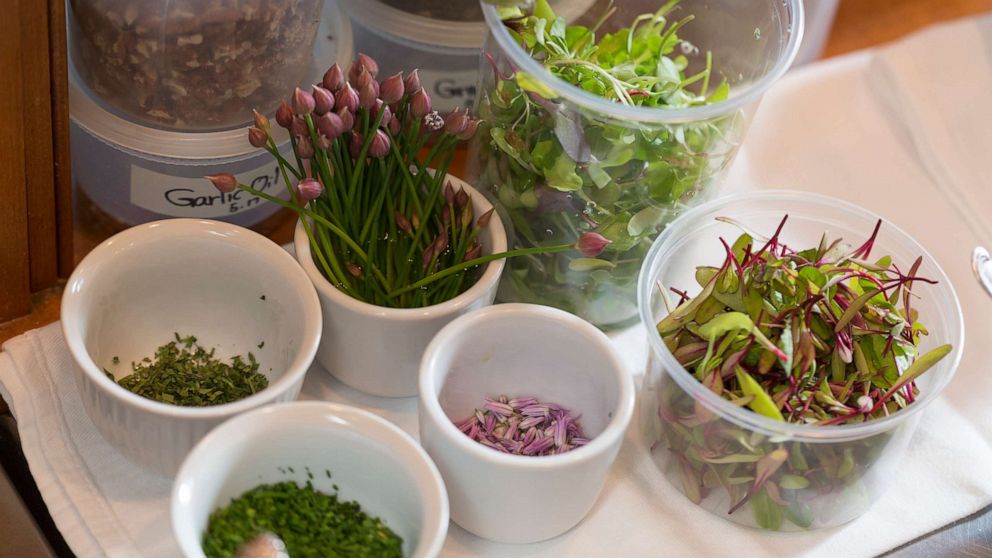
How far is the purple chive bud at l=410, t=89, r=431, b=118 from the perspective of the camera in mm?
573

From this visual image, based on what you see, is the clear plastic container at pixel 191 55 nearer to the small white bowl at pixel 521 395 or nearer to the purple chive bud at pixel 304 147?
the purple chive bud at pixel 304 147

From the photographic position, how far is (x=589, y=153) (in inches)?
22.3

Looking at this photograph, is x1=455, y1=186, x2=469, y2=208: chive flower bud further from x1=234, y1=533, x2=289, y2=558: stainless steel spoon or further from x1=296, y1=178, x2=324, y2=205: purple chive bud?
x1=234, y1=533, x2=289, y2=558: stainless steel spoon

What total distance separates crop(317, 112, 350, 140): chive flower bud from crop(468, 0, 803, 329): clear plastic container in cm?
9

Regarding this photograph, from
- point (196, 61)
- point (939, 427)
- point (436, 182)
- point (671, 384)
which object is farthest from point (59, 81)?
point (939, 427)

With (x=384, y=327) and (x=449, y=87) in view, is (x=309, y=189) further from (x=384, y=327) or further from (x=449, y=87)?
(x=449, y=87)

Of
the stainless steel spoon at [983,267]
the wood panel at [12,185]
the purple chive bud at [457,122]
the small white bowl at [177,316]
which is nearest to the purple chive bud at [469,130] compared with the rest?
the purple chive bud at [457,122]

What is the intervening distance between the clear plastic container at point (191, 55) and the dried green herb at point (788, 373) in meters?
0.24

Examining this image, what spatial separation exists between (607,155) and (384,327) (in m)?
0.14

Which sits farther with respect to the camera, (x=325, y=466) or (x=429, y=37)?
(x=429, y=37)

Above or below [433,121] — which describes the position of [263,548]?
below

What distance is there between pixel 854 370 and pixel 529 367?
6.4 inches

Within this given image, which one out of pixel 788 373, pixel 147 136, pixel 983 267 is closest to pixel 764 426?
pixel 788 373

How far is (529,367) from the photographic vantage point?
60cm
